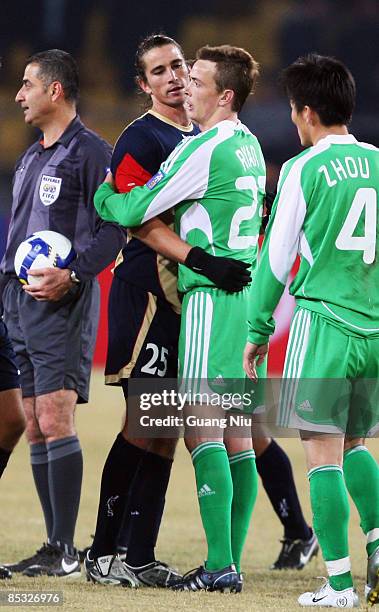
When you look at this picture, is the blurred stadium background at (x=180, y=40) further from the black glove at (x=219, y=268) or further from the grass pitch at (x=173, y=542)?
the black glove at (x=219, y=268)

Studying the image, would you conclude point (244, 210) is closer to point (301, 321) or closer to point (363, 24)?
point (301, 321)

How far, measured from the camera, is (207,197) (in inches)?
161

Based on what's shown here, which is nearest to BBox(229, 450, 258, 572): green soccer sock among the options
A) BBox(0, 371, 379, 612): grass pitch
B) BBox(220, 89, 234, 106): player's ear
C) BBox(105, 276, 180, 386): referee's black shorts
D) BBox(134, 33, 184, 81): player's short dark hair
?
BBox(0, 371, 379, 612): grass pitch

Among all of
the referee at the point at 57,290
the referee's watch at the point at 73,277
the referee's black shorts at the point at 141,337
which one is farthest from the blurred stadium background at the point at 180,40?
the referee's black shorts at the point at 141,337

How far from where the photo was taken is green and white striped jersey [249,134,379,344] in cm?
360

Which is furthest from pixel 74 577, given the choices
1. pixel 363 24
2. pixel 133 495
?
pixel 363 24

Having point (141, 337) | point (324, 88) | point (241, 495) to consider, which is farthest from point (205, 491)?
point (324, 88)

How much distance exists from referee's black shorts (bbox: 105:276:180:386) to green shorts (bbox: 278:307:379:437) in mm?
624

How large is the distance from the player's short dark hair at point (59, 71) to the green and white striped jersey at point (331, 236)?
5.27ft

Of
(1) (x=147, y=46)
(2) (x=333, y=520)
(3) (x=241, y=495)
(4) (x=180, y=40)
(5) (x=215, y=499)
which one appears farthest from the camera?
(4) (x=180, y=40)

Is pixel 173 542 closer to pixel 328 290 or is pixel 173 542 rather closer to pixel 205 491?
pixel 205 491

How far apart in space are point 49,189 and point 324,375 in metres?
1.72

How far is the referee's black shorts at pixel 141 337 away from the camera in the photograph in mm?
4164

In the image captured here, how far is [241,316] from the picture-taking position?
13.5 feet
